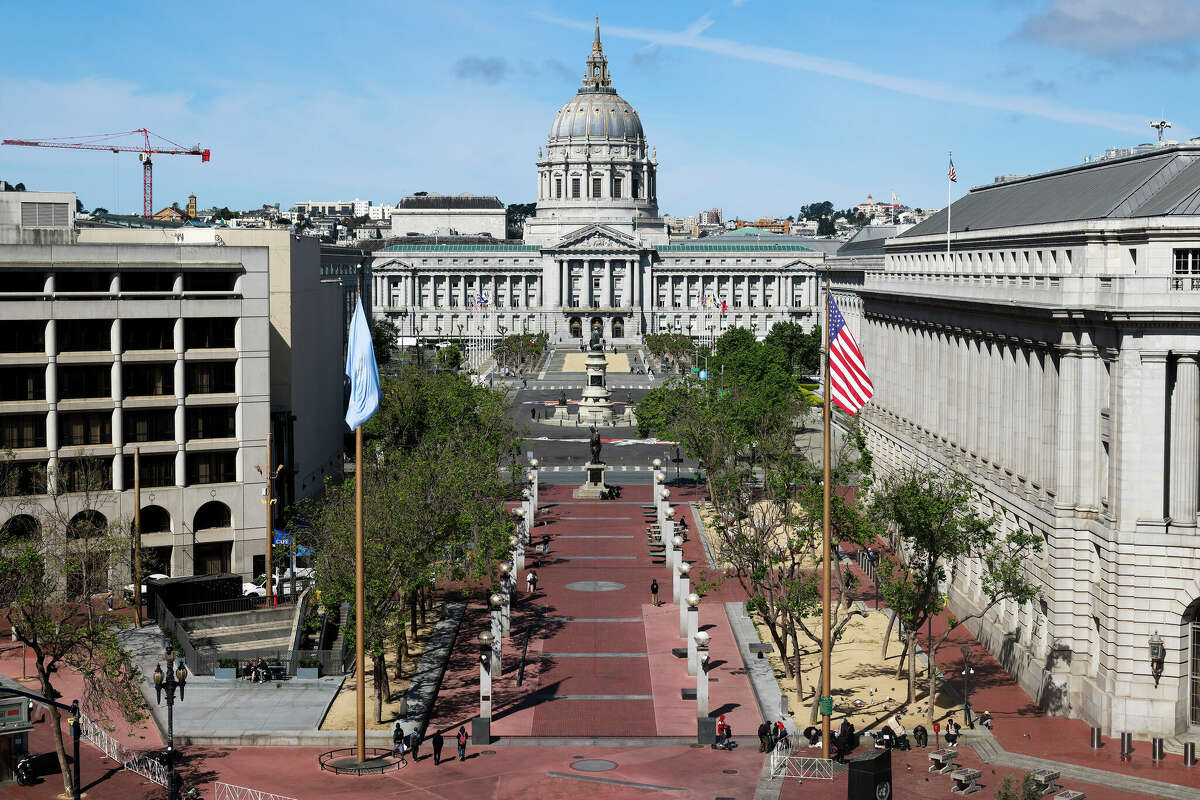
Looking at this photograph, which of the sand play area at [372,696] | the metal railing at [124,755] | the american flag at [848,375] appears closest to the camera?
the metal railing at [124,755]

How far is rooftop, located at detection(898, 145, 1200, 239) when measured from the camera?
184ft

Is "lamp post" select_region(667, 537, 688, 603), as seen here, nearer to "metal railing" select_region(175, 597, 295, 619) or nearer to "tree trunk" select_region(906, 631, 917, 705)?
"tree trunk" select_region(906, 631, 917, 705)

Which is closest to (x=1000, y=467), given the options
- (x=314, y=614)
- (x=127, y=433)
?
(x=314, y=614)

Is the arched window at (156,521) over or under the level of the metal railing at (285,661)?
over

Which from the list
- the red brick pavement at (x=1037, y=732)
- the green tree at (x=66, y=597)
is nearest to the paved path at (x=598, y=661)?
the red brick pavement at (x=1037, y=732)

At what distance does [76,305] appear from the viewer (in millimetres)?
74688

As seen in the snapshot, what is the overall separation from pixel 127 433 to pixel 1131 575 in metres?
48.9

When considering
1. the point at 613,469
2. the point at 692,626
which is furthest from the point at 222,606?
the point at 613,469

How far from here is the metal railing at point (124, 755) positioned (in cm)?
4709

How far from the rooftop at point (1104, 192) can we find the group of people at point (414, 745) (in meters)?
30.1

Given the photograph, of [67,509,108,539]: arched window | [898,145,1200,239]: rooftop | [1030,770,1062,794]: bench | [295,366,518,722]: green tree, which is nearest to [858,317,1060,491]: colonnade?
[898,145,1200,239]: rooftop

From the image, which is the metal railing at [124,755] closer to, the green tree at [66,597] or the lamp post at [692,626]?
the green tree at [66,597]

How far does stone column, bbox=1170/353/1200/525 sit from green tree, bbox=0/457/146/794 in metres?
33.8

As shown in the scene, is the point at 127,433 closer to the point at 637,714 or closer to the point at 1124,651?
the point at 637,714
